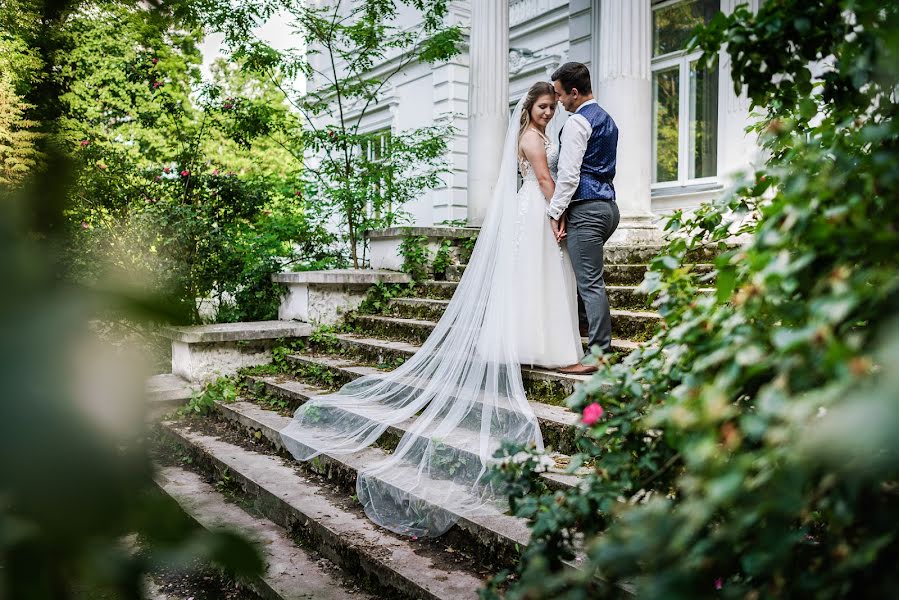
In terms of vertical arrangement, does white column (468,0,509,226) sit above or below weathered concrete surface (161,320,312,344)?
above

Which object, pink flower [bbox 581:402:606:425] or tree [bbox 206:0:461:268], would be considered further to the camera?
tree [bbox 206:0:461:268]

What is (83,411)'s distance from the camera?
38 centimetres

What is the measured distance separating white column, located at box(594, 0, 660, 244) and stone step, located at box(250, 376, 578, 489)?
321cm

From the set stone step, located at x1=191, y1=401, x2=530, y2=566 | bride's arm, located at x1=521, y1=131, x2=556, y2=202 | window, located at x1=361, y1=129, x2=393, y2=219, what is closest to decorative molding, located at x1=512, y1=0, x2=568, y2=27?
window, located at x1=361, y1=129, x2=393, y2=219

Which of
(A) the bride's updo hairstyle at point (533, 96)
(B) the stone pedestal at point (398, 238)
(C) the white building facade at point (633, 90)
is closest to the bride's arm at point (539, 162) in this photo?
(A) the bride's updo hairstyle at point (533, 96)

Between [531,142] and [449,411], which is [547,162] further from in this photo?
[449,411]

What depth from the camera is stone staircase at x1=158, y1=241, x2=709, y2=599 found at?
2553 mm

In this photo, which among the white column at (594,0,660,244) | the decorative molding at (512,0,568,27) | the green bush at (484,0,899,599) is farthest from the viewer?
the decorative molding at (512,0,568,27)

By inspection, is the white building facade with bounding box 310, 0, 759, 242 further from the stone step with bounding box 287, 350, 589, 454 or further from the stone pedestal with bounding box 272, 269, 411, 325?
the stone step with bounding box 287, 350, 589, 454

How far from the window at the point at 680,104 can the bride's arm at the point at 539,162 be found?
4.21 metres

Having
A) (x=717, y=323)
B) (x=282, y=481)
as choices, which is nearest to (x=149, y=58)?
(x=282, y=481)

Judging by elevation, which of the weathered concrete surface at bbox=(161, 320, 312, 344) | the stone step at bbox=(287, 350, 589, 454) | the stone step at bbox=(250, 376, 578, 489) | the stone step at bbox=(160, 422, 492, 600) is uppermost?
the weathered concrete surface at bbox=(161, 320, 312, 344)

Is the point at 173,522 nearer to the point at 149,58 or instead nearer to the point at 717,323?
the point at 717,323

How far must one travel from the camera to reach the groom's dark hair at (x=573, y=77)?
4.04 m
